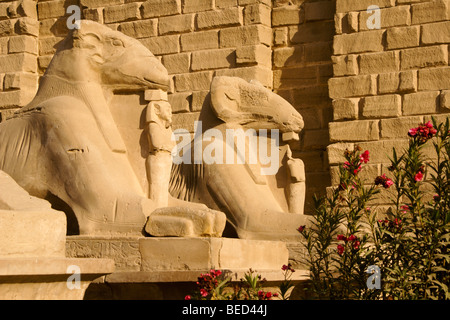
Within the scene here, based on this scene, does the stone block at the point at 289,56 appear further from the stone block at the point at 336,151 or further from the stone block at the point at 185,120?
→ the stone block at the point at 336,151

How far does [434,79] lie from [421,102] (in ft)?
0.86

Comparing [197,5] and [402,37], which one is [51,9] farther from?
[402,37]

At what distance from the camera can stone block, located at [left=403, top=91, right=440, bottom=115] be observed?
874cm

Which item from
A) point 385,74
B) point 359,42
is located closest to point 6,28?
point 359,42

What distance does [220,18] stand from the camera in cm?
1002

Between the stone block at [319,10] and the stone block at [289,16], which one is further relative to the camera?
the stone block at [289,16]

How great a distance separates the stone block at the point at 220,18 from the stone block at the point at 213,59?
0.30m

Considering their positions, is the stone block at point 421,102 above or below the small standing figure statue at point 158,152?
above

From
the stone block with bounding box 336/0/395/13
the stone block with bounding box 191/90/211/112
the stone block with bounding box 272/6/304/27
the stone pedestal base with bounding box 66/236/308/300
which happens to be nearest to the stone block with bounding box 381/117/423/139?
the stone block with bounding box 336/0/395/13

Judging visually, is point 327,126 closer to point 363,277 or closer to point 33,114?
point 33,114

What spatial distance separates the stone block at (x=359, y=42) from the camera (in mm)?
9125

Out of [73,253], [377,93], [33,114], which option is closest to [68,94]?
[33,114]

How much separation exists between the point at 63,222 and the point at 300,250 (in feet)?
7.89

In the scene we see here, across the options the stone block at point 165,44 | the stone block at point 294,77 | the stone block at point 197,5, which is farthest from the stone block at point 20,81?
the stone block at point 294,77
